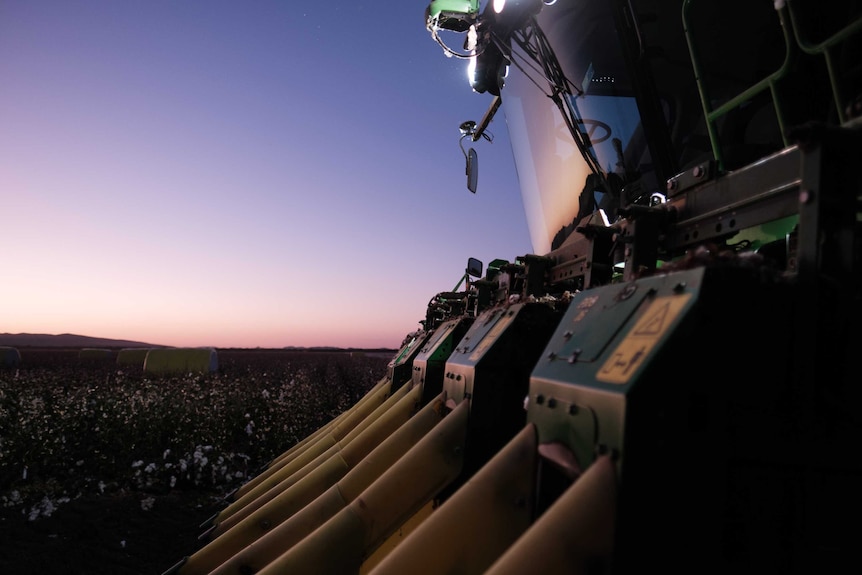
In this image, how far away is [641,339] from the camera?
1.31 meters

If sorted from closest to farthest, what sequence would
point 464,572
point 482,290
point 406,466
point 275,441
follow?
point 464,572
point 406,466
point 482,290
point 275,441

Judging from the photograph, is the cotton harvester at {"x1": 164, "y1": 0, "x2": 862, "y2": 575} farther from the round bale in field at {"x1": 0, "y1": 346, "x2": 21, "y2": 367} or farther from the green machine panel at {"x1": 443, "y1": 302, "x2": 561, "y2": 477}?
the round bale in field at {"x1": 0, "y1": 346, "x2": 21, "y2": 367}

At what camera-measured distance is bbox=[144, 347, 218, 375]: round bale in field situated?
74.1ft

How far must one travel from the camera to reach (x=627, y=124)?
421 centimetres

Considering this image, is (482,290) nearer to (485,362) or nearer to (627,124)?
(627,124)

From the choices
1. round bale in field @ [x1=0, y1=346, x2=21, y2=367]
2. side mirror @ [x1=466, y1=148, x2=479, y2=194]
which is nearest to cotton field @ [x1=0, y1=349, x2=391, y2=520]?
side mirror @ [x1=466, y1=148, x2=479, y2=194]

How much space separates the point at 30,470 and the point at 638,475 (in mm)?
7245

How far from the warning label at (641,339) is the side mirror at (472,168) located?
4.66 m

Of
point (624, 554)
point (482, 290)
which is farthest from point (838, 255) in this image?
point (482, 290)

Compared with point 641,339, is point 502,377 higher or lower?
lower

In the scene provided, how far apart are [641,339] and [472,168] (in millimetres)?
4916

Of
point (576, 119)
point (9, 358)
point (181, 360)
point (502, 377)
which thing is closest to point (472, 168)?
point (576, 119)

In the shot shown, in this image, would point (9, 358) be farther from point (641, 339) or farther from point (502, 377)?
point (641, 339)

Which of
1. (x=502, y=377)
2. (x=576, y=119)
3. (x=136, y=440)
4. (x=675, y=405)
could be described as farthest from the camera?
(x=136, y=440)
